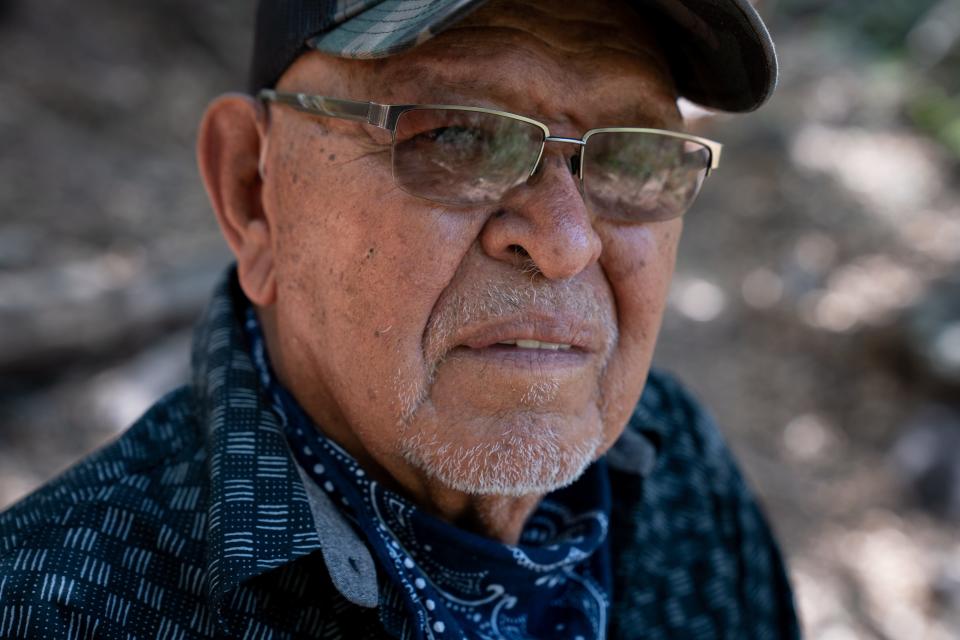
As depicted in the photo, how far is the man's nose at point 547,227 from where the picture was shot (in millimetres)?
1493

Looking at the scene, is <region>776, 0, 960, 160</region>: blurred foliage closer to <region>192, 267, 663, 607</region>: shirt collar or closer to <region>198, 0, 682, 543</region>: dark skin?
<region>198, 0, 682, 543</region>: dark skin

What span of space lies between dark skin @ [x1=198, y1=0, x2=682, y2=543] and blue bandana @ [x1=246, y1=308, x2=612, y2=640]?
3.4 inches

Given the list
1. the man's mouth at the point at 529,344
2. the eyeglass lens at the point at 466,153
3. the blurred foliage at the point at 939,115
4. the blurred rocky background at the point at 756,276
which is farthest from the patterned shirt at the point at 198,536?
the blurred foliage at the point at 939,115

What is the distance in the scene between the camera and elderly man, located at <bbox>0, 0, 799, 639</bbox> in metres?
1.44

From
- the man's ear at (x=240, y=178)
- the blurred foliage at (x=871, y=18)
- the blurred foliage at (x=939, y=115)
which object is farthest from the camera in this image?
the blurred foliage at (x=871, y=18)

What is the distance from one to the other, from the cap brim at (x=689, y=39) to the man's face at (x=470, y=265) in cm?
7

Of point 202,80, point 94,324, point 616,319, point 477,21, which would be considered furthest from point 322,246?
point 202,80

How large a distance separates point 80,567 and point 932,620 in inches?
165

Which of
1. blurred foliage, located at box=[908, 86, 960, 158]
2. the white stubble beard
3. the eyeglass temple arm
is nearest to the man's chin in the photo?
the white stubble beard

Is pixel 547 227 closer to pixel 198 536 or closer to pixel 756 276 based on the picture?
pixel 198 536

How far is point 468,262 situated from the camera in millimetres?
1516

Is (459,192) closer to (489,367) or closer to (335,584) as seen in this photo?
(489,367)

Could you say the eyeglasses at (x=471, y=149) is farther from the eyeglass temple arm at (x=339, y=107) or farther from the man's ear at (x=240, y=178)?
the man's ear at (x=240, y=178)

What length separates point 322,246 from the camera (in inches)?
61.2
